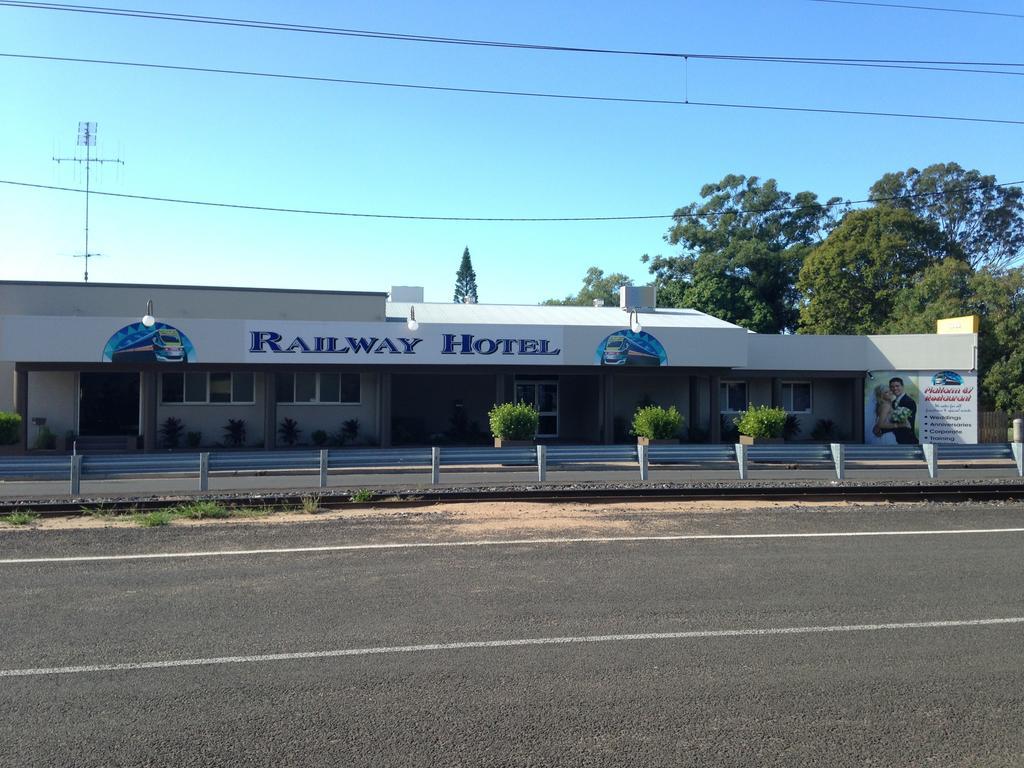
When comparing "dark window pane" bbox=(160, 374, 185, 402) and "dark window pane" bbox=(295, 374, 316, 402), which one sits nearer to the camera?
"dark window pane" bbox=(160, 374, 185, 402)

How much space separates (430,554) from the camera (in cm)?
961

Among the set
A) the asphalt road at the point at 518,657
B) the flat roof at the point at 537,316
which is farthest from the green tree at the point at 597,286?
the asphalt road at the point at 518,657

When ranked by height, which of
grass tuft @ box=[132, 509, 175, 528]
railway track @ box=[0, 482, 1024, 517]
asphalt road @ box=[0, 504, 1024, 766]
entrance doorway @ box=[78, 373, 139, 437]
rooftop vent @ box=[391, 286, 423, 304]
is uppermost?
rooftop vent @ box=[391, 286, 423, 304]

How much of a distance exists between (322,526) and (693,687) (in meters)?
7.42

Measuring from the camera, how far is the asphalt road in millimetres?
4422

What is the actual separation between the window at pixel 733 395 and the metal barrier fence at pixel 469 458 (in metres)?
11.5

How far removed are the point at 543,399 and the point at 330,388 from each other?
7649mm

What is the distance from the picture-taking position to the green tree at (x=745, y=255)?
5028 centimetres

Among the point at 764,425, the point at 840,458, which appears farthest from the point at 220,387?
the point at 840,458

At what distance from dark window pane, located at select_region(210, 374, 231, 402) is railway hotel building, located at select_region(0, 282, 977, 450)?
0.04 m

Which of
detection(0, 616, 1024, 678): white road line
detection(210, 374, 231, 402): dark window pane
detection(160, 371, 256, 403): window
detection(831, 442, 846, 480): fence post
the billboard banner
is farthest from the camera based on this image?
the billboard banner

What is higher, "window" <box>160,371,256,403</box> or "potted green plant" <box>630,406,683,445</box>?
"window" <box>160,371,256,403</box>

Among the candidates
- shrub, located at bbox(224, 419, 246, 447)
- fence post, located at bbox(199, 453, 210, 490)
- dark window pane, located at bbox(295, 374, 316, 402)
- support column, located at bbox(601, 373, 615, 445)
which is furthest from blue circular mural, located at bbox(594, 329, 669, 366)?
fence post, located at bbox(199, 453, 210, 490)

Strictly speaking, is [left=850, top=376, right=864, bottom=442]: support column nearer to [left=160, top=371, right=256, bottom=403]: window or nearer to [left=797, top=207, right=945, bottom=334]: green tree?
[left=797, top=207, right=945, bottom=334]: green tree
